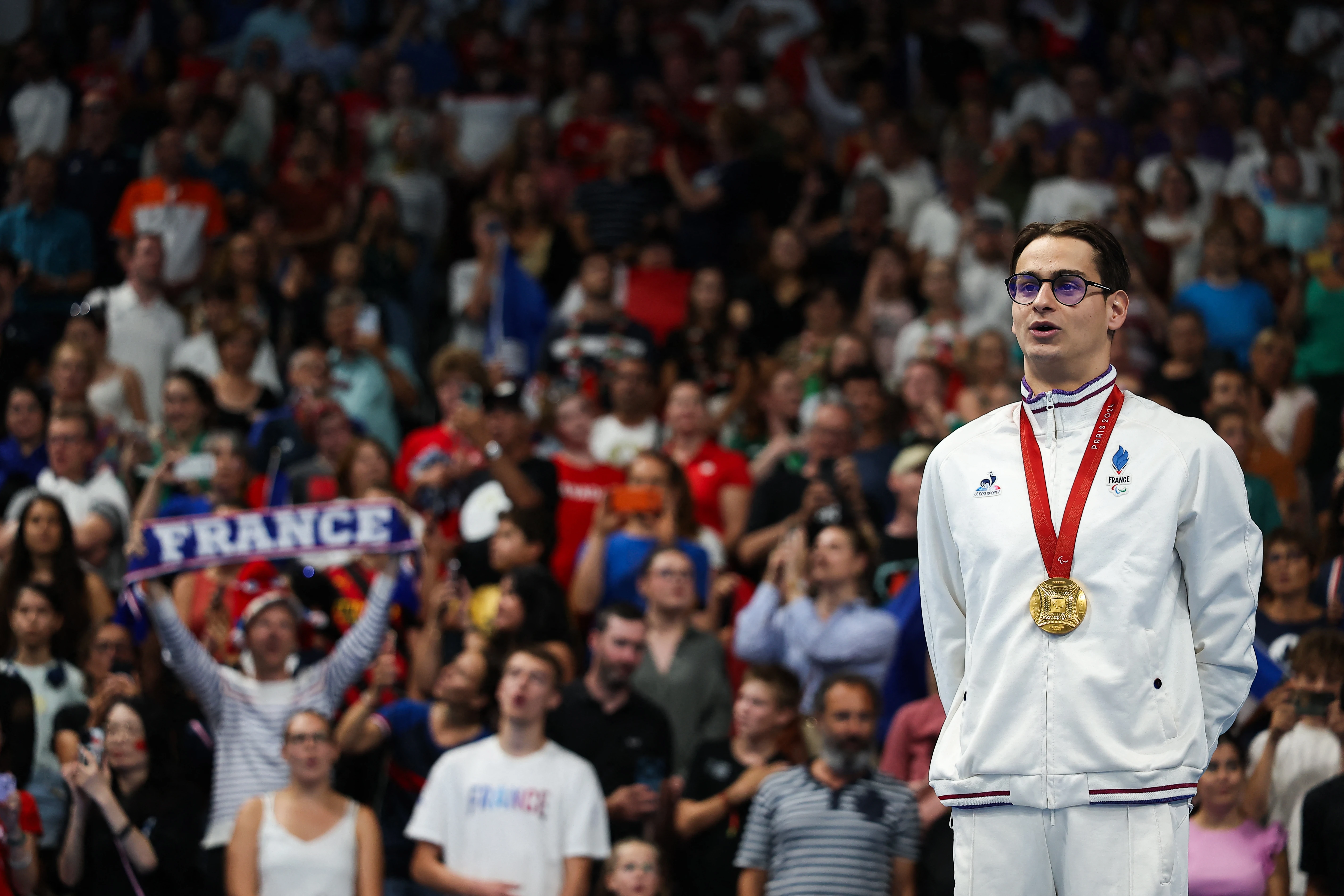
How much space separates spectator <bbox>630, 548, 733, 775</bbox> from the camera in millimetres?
7836

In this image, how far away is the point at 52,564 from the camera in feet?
27.6

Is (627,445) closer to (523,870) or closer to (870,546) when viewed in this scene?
(870,546)

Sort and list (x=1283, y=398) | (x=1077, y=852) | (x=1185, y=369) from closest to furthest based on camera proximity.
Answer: (x=1077, y=852), (x=1283, y=398), (x=1185, y=369)

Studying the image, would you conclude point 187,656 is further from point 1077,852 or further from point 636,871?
point 1077,852

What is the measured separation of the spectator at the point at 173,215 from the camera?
12.5m

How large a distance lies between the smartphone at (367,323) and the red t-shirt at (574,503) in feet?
7.56

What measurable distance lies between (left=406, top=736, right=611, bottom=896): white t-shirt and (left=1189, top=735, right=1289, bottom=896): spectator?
2250 mm

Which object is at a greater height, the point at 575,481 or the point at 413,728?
the point at 575,481

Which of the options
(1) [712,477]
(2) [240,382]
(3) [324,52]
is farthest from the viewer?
(3) [324,52]

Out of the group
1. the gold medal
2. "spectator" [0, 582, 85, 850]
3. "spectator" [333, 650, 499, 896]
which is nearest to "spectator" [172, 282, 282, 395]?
"spectator" [0, 582, 85, 850]

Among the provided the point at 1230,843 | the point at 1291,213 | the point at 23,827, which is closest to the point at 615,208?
the point at 1291,213

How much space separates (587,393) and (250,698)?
3511mm

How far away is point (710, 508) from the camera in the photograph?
964 cm

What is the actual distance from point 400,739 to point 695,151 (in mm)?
7196
